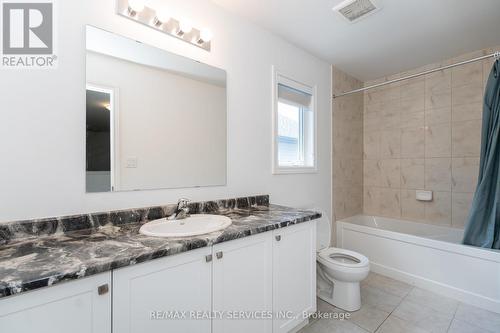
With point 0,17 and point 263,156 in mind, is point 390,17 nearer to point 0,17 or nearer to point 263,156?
point 263,156

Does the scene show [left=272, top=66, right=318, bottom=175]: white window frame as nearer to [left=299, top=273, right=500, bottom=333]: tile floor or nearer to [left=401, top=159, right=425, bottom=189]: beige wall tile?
[left=299, top=273, right=500, bottom=333]: tile floor

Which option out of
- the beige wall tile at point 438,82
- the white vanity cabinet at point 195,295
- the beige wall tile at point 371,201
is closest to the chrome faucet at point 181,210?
the white vanity cabinet at point 195,295

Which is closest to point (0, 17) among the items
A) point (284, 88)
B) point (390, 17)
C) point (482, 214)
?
point (284, 88)

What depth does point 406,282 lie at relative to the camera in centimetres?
237

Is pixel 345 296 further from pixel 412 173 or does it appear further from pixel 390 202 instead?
pixel 412 173

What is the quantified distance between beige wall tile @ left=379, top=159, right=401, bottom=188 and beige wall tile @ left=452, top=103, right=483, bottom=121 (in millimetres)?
784

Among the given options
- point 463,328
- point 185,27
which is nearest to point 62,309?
point 185,27

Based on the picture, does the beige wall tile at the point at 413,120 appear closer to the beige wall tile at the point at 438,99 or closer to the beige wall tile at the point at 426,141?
the beige wall tile at the point at 426,141

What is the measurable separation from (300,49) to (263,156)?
1268 mm

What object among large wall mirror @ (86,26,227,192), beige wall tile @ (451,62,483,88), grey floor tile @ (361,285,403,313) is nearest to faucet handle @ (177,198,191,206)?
large wall mirror @ (86,26,227,192)

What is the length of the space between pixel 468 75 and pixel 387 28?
132 centimetres

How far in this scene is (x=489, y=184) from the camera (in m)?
1.95

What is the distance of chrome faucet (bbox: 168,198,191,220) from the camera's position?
1406 millimetres

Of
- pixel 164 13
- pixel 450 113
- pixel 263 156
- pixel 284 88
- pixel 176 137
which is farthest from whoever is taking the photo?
pixel 450 113
